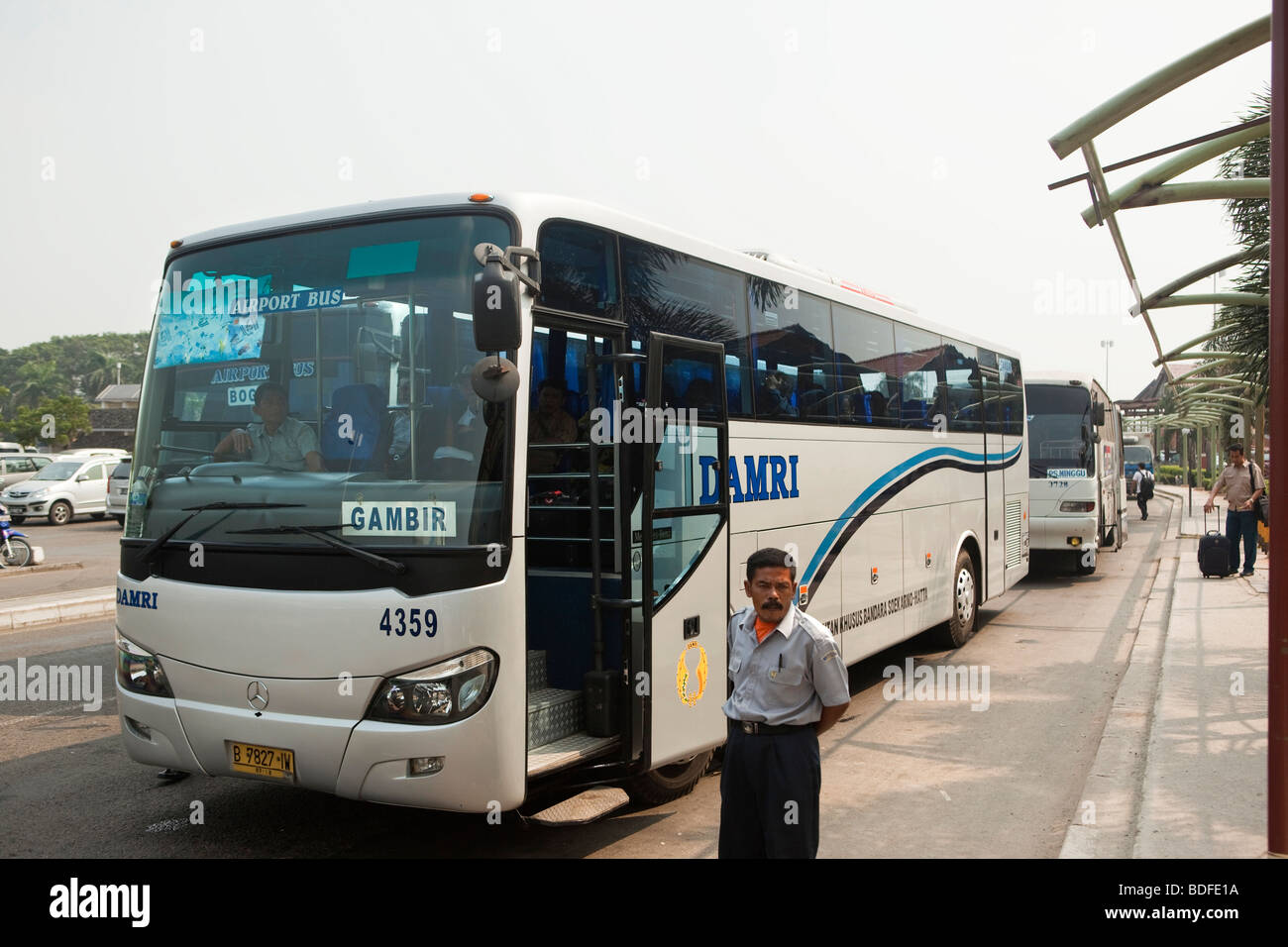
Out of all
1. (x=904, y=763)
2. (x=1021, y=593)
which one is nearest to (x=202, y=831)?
(x=904, y=763)

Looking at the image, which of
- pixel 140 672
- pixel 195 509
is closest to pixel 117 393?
pixel 140 672

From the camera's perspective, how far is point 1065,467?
17.7 m

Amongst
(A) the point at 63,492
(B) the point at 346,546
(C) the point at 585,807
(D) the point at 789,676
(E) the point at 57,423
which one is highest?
(E) the point at 57,423

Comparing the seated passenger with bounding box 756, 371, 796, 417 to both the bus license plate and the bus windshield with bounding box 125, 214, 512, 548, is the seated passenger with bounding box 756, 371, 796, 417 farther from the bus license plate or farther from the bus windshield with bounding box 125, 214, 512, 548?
the bus license plate

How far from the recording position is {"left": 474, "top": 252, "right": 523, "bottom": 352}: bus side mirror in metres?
4.49

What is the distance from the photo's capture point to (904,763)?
7.26 meters

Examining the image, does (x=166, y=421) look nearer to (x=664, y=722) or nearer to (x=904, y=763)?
(x=664, y=722)

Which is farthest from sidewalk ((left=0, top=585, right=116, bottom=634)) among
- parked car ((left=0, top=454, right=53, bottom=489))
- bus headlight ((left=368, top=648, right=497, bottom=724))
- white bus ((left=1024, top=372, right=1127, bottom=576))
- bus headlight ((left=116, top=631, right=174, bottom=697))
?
parked car ((left=0, top=454, right=53, bottom=489))

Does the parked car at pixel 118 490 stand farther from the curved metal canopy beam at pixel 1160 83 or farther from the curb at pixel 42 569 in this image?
the curved metal canopy beam at pixel 1160 83

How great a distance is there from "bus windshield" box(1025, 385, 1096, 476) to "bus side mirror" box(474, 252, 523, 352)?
1521 centimetres

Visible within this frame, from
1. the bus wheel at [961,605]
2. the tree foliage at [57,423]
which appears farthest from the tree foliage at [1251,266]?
the tree foliage at [57,423]

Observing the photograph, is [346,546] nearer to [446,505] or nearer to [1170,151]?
[446,505]

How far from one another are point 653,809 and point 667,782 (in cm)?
28
